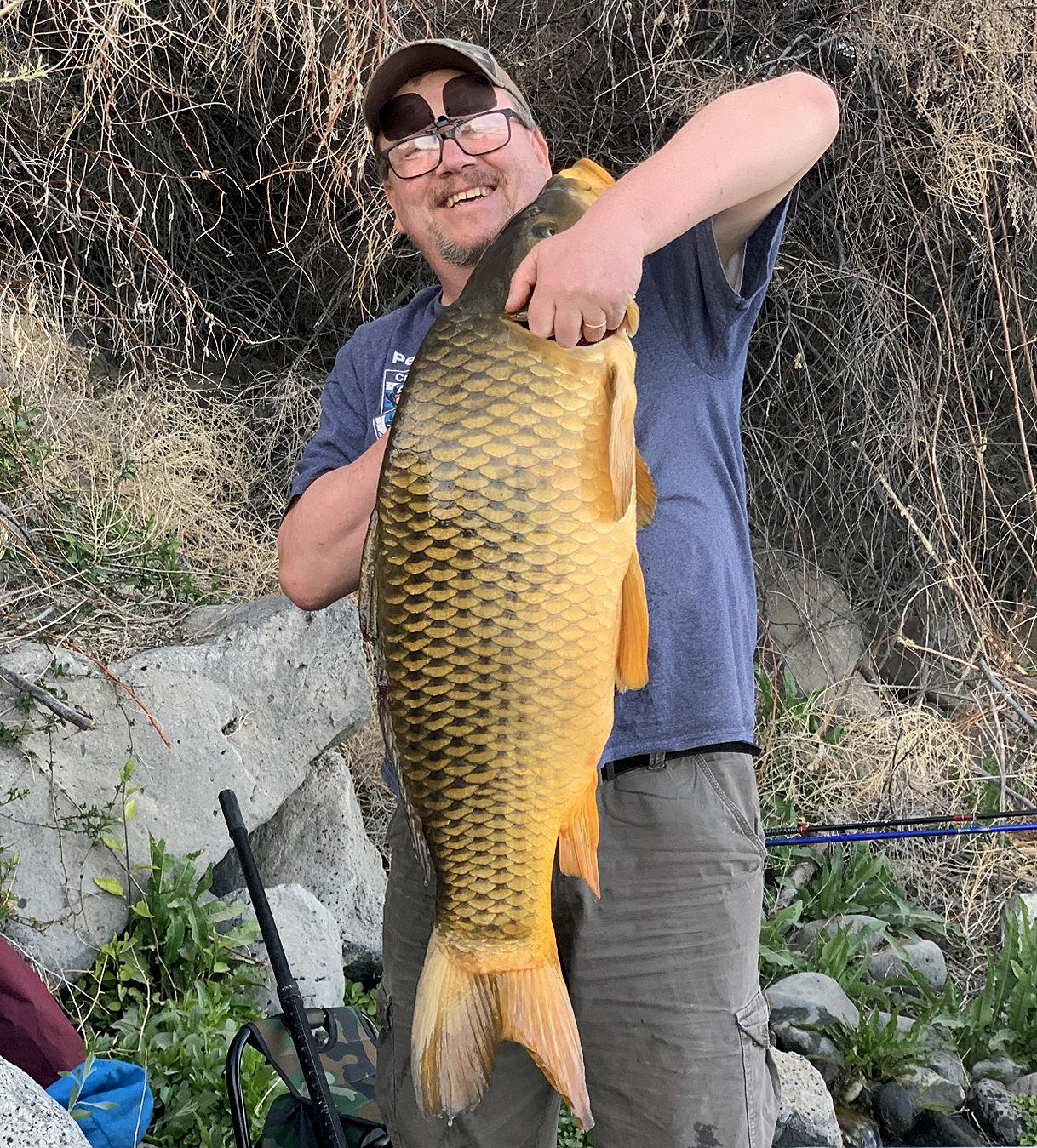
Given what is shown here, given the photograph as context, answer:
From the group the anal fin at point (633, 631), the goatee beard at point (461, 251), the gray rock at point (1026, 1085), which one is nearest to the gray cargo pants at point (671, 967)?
the anal fin at point (633, 631)

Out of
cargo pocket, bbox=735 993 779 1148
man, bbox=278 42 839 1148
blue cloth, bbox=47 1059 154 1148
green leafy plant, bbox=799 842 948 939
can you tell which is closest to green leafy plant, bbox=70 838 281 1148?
blue cloth, bbox=47 1059 154 1148

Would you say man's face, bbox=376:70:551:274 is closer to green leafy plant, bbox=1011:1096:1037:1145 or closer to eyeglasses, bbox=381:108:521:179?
eyeglasses, bbox=381:108:521:179

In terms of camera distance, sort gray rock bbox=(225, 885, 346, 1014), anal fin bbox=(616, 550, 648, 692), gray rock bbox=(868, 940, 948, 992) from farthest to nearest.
Result: gray rock bbox=(868, 940, 948, 992)
gray rock bbox=(225, 885, 346, 1014)
anal fin bbox=(616, 550, 648, 692)

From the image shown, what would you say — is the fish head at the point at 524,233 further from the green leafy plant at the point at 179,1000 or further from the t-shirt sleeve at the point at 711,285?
the green leafy plant at the point at 179,1000

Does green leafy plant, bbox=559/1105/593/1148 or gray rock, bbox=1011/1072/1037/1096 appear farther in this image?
gray rock, bbox=1011/1072/1037/1096

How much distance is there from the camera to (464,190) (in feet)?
5.84

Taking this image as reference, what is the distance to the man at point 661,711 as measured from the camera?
5.36ft

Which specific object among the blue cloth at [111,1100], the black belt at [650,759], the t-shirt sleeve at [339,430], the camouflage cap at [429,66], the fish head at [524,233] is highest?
the camouflage cap at [429,66]

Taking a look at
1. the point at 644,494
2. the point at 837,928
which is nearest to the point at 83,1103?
the point at 644,494

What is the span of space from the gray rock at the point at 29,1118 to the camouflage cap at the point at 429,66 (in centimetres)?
168

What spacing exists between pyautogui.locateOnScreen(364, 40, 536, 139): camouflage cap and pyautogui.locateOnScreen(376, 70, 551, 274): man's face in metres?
0.01

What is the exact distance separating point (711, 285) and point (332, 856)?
275 centimetres

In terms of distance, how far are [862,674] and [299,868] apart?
298cm

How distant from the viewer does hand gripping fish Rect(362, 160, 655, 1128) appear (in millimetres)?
1234
